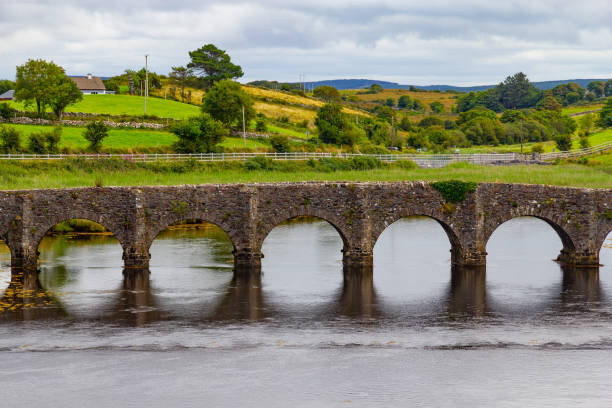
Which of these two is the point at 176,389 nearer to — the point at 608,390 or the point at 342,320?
the point at 342,320

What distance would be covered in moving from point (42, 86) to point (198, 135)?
24.9 meters

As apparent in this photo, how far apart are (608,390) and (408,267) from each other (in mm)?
21614

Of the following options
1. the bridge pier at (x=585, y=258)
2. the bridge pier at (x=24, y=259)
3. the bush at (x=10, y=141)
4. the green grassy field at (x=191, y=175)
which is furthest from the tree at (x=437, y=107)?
the bridge pier at (x=24, y=259)

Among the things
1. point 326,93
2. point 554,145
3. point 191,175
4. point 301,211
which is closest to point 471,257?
point 301,211

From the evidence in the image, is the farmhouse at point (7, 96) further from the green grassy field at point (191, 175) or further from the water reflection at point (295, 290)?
the water reflection at point (295, 290)

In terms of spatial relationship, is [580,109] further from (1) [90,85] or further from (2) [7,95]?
(2) [7,95]

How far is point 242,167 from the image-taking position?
6512 cm

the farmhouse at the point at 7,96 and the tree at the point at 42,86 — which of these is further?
the farmhouse at the point at 7,96

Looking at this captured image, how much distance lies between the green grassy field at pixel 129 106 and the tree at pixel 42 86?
16.2 ft

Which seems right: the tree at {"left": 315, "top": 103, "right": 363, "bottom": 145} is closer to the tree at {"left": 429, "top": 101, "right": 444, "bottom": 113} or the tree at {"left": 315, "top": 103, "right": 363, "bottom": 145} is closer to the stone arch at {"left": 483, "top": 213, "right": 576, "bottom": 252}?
the stone arch at {"left": 483, "top": 213, "right": 576, "bottom": 252}

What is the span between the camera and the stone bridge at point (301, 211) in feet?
140

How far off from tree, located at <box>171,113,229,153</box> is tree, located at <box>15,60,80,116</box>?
20.7 m

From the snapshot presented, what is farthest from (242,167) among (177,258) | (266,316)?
(266,316)

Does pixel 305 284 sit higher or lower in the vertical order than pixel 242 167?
lower
